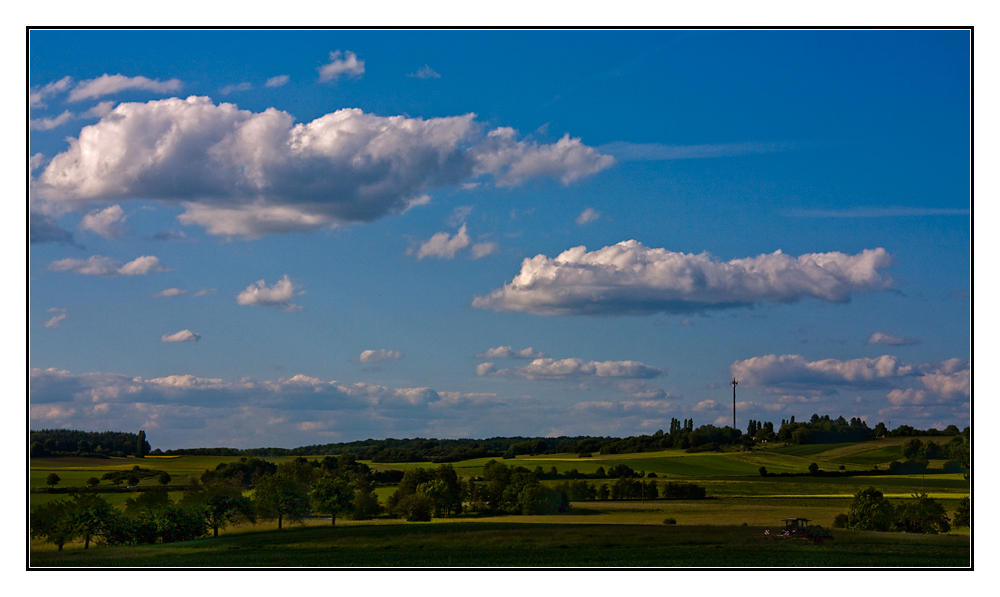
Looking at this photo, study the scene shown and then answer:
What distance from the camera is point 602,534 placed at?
4909 centimetres

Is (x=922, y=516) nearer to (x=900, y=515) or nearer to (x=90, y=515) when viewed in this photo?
(x=900, y=515)

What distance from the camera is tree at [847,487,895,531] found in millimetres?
51094

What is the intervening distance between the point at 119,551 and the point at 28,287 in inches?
702

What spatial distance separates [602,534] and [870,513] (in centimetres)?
1819

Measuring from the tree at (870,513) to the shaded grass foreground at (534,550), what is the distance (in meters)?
2.57

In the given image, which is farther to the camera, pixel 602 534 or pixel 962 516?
pixel 602 534

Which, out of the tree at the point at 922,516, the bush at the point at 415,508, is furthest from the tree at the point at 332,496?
the tree at the point at 922,516

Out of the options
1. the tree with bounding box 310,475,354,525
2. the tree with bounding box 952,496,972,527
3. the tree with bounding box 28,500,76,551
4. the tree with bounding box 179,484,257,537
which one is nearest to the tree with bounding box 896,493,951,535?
the tree with bounding box 952,496,972,527

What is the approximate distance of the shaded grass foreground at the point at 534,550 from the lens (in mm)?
42656

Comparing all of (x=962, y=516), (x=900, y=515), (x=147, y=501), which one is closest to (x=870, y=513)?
(x=900, y=515)

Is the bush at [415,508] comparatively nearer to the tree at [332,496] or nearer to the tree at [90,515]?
the tree at [332,496]

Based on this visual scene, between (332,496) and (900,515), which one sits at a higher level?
(332,496)

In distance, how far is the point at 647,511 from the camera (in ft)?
190

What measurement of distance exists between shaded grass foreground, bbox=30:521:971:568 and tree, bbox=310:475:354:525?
123 inches
